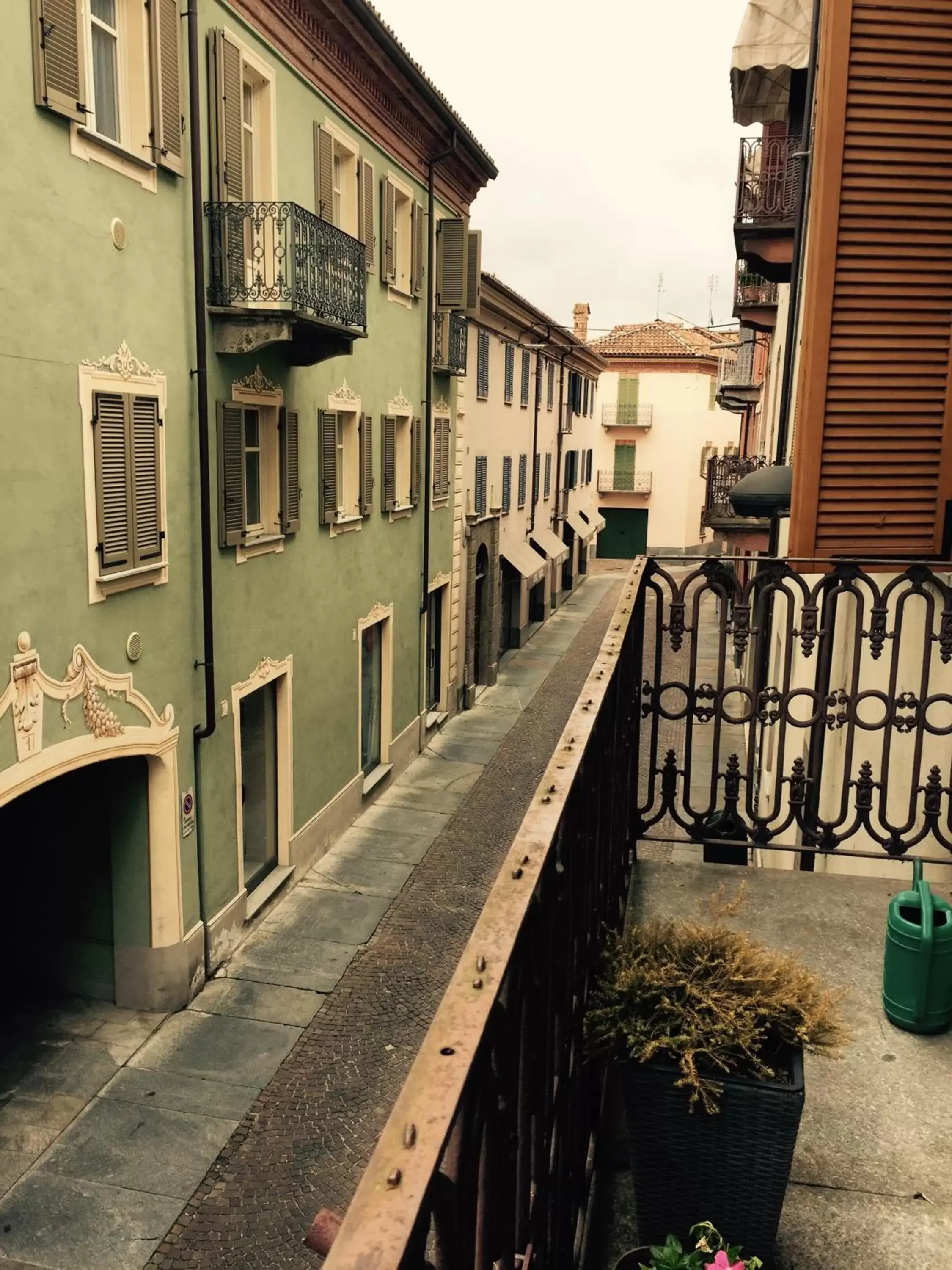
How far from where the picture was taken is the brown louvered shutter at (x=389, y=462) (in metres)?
16.7

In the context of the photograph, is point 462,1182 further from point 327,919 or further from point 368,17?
point 368,17

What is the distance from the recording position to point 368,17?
516 inches

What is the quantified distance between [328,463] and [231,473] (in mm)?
3081

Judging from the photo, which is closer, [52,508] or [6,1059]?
[52,508]

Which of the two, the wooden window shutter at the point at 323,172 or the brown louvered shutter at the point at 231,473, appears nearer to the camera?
the brown louvered shutter at the point at 231,473

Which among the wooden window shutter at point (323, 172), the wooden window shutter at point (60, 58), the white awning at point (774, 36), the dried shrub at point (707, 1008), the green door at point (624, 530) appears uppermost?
the white awning at point (774, 36)

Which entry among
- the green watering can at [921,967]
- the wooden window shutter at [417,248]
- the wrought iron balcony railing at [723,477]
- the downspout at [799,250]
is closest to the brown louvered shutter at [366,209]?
the wooden window shutter at [417,248]

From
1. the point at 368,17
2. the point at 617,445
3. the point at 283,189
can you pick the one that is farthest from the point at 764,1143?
the point at 617,445

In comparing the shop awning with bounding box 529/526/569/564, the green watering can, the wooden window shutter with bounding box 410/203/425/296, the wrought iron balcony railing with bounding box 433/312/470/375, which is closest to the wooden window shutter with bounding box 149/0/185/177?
the wooden window shutter with bounding box 410/203/425/296

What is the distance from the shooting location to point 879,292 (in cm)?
531

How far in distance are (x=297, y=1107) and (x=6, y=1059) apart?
8.50ft

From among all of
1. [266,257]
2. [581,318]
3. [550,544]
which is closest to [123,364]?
[266,257]

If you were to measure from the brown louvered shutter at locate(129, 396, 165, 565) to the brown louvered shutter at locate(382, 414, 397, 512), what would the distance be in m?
7.32

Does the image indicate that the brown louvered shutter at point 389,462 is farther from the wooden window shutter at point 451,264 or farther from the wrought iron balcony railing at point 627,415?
the wrought iron balcony railing at point 627,415
